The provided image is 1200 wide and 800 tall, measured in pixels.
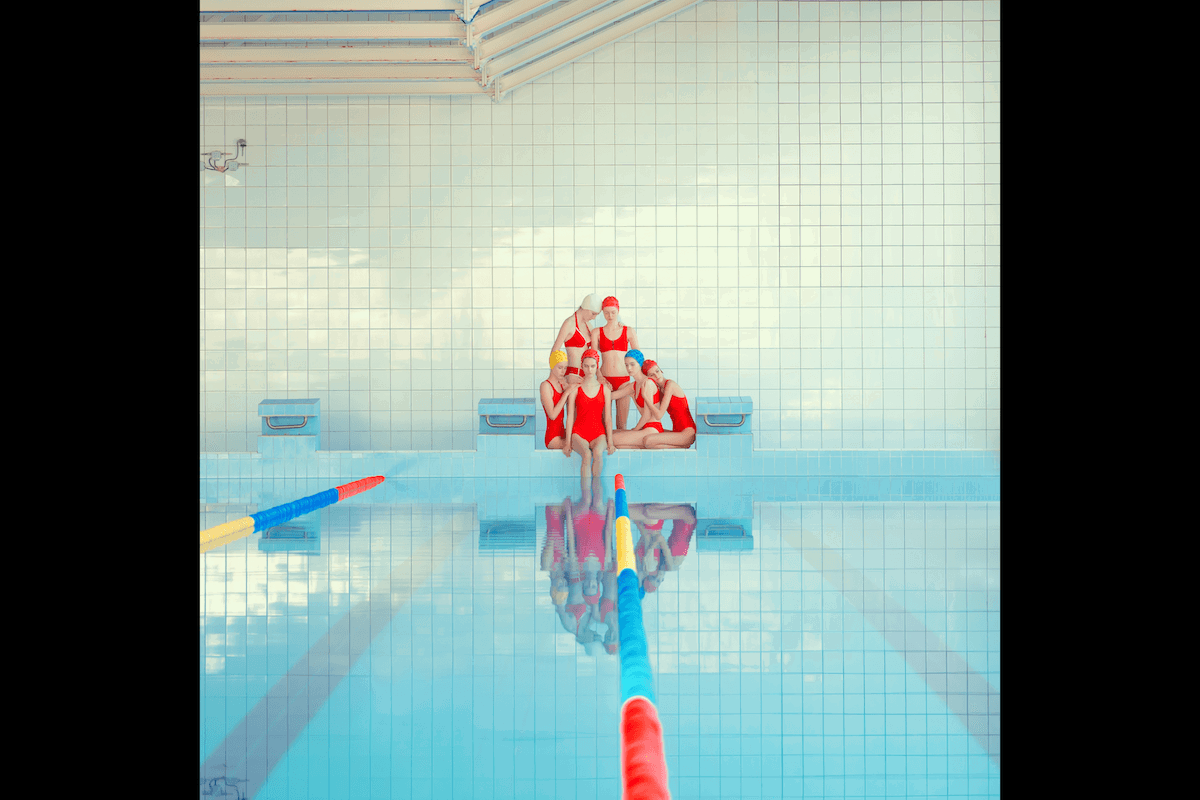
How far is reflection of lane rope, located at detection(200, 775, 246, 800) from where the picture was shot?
1.97 metres

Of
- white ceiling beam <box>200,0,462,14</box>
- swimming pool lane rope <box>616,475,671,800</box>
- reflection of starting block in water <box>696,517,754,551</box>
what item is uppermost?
white ceiling beam <box>200,0,462,14</box>

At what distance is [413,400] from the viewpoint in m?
10.2

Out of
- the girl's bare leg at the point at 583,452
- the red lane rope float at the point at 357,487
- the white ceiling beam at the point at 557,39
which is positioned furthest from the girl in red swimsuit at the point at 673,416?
the white ceiling beam at the point at 557,39

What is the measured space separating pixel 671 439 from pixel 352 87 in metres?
5.23

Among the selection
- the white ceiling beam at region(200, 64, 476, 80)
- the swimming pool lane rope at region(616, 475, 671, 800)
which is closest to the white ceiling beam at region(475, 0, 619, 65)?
the white ceiling beam at region(200, 64, 476, 80)

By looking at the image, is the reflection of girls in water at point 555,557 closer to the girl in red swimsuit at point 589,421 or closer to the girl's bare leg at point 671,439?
the girl in red swimsuit at point 589,421

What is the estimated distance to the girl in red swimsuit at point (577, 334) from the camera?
372 inches

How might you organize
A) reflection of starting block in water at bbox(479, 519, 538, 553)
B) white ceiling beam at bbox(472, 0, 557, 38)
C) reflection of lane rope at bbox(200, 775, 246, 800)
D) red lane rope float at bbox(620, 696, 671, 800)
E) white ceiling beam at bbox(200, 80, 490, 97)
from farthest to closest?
white ceiling beam at bbox(200, 80, 490, 97) → white ceiling beam at bbox(472, 0, 557, 38) → reflection of starting block in water at bbox(479, 519, 538, 553) → reflection of lane rope at bbox(200, 775, 246, 800) → red lane rope float at bbox(620, 696, 671, 800)

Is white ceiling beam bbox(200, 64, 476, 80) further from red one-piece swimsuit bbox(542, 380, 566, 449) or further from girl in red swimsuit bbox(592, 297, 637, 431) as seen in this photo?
red one-piece swimsuit bbox(542, 380, 566, 449)

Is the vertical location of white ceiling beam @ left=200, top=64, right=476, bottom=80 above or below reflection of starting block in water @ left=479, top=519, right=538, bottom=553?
above

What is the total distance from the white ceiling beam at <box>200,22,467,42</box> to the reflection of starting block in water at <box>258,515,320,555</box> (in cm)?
450

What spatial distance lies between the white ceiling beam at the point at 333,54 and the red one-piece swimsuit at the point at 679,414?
4.02 metres
